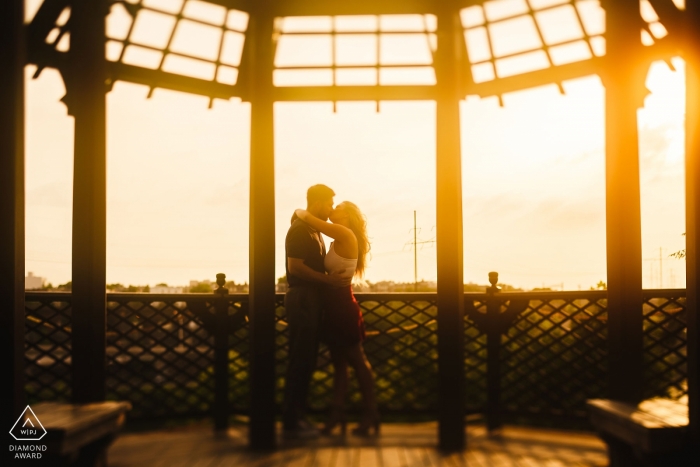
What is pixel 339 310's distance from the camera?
3768 mm

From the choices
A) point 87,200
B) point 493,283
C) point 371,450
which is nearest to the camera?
point 87,200

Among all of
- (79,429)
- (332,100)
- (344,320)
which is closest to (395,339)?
(344,320)

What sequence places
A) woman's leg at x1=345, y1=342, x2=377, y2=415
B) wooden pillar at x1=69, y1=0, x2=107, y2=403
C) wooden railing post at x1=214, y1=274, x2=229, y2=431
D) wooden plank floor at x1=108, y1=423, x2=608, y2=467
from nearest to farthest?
wooden pillar at x1=69, y1=0, x2=107, y2=403 < wooden plank floor at x1=108, y1=423, x2=608, y2=467 < woman's leg at x1=345, y1=342, x2=377, y2=415 < wooden railing post at x1=214, y1=274, x2=229, y2=431

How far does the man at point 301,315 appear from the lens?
3.71 m

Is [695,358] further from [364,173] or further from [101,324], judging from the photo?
[101,324]

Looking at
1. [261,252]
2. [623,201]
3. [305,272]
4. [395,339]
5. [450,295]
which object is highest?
[623,201]

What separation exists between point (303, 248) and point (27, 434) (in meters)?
1.81

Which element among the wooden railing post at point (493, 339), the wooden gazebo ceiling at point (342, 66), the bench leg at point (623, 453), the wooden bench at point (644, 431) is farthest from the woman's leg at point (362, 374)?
the wooden gazebo ceiling at point (342, 66)

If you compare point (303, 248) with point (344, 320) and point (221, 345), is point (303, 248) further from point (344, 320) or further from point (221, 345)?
point (221, 345)

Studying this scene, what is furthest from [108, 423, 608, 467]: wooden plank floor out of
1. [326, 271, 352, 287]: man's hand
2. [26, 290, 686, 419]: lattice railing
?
[326, 271, 352, 287]: man's hand

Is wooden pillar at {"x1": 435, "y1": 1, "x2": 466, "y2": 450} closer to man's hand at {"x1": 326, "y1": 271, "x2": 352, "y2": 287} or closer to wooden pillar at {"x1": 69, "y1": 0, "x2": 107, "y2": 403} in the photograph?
man's hand at {"x1": 326, "y1": 271, "x2": 352, "y2": 287}

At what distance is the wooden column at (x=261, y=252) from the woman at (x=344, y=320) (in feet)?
1.00

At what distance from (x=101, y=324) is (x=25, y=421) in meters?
0.89

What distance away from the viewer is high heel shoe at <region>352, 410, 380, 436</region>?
12.5 feet
